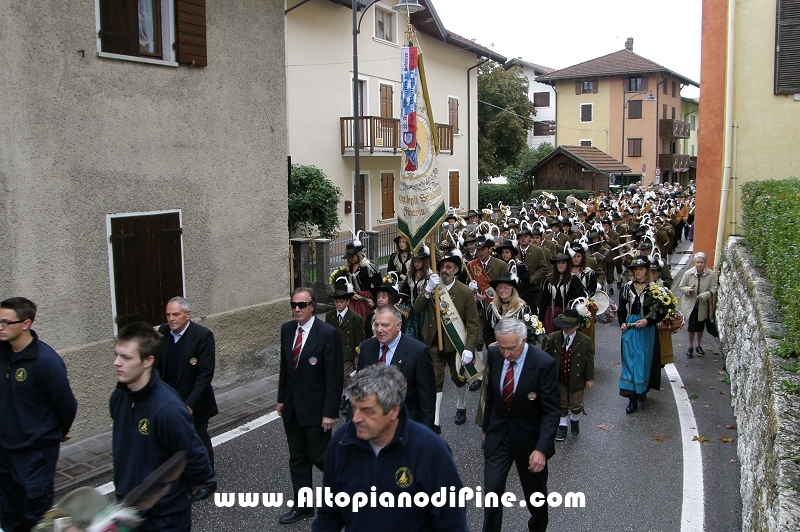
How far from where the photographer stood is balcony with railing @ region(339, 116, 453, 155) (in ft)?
84.6

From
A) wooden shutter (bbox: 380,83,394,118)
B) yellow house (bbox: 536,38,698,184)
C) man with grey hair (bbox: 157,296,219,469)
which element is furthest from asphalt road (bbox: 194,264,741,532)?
yellow house (bbox: 536,38,698,184)

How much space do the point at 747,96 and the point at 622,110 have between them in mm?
43646

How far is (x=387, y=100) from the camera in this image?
28.4 metres

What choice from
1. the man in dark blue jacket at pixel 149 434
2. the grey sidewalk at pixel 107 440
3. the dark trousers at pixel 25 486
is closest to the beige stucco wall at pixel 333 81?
the grey sidewalk at pixel 107 440

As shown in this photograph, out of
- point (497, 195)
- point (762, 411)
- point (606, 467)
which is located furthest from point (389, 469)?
point (497, 195)

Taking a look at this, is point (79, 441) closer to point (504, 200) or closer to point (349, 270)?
point (349, 270)

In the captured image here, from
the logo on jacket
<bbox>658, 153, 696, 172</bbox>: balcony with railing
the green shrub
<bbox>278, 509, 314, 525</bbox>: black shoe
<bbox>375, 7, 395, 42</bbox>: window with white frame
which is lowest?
<bbox>278, 509, 314, 525</bbox>: black shoe

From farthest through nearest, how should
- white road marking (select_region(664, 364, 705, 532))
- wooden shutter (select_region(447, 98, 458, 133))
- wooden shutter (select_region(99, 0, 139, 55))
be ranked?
wooden shutter (select_region(447, 98, 458, 133))
wooden shutter (select_region(99, 0, 139, 55))
white road marking (select_region(664, 364, 705, 532))

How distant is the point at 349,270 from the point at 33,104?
4.66 meters

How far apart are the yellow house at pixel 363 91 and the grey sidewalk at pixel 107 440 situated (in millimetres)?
8753

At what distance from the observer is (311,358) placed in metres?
6.16

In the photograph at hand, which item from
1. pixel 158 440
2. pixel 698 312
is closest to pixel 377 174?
pixel 698 312

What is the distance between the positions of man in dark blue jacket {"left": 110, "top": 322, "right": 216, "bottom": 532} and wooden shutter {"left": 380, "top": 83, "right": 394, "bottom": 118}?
24713 mm

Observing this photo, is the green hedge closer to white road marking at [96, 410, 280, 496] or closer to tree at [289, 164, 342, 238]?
white road marking at [96, 410, 280, 496]
